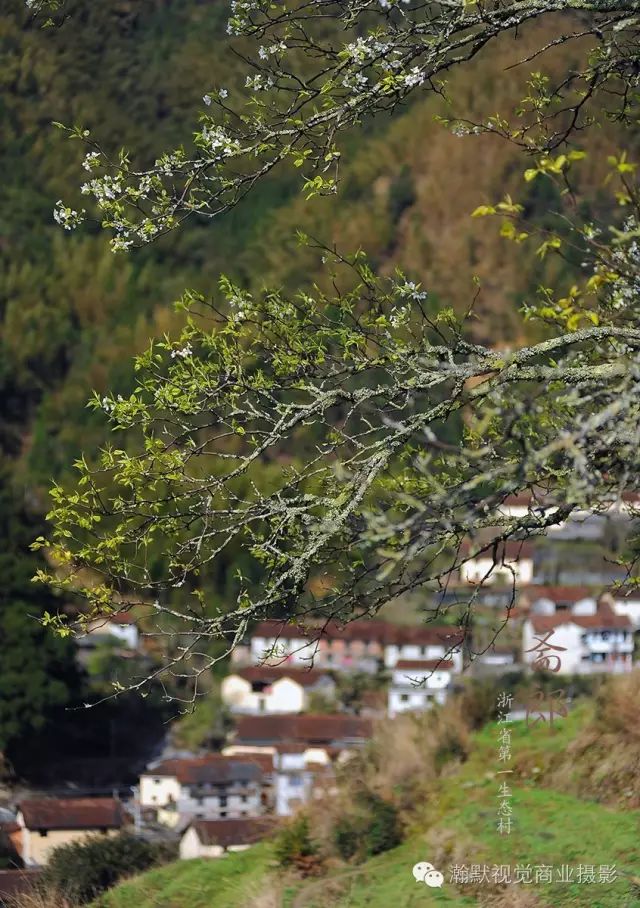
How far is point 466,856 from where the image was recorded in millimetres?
9148

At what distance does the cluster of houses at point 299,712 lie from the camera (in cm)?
1569

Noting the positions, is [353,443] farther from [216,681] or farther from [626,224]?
[216,681]

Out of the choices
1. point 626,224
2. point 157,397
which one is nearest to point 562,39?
point 626,224

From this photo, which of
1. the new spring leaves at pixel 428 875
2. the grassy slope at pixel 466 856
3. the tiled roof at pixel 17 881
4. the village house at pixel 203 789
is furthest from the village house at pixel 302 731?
the new spring leaves at pixel 428 875

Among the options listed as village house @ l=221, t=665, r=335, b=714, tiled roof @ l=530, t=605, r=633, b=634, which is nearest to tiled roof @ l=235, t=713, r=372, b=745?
village house @ l=221, t=665, r=335, b=714

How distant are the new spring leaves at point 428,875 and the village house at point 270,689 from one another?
28506mm

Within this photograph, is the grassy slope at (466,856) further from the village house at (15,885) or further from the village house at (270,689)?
the village house at (270,689)

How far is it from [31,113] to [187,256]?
14037mm

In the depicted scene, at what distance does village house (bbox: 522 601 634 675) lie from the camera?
19562mm

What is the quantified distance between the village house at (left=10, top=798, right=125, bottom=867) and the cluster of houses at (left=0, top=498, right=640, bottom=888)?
35 mm

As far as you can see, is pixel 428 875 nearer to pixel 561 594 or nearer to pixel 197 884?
pixel 197 884

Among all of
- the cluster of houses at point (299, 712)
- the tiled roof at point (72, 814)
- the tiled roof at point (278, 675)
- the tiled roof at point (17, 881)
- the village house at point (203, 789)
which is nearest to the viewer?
the tiled roof at point (17, 881)

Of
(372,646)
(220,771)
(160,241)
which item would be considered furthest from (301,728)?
(160,241)

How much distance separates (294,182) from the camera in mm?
94375
